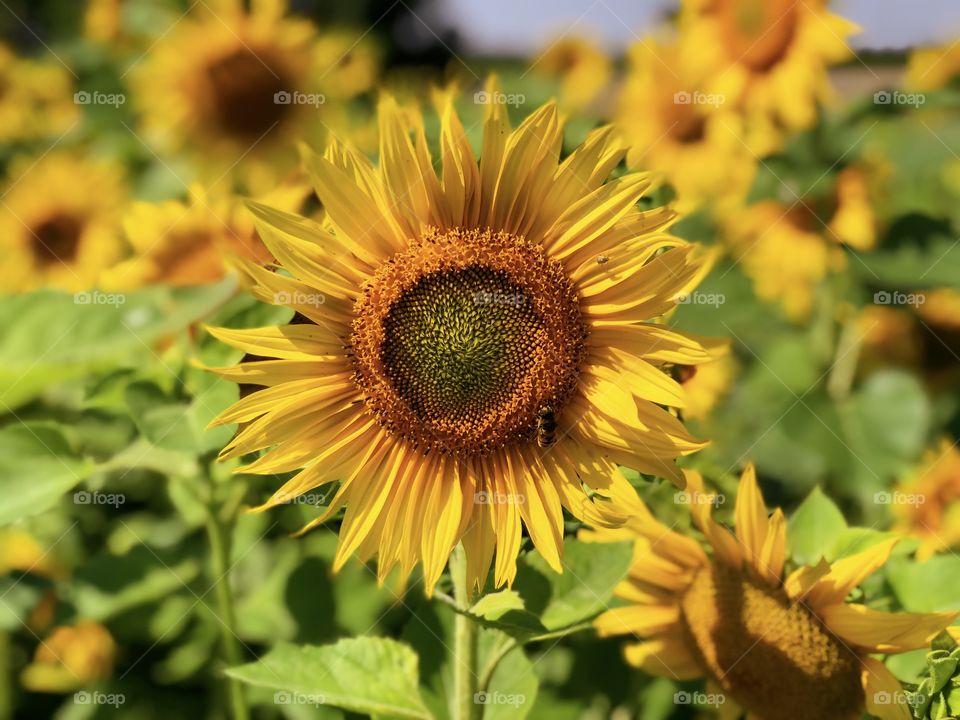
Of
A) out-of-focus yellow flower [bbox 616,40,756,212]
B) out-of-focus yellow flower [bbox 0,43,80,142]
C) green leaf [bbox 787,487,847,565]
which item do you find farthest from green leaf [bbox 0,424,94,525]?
out-of-focus yellow flower [bbox 0,43,80,142]

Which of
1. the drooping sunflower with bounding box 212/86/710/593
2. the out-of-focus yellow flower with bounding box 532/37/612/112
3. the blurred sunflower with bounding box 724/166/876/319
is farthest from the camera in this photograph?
the out-of-focus yellow flower with bounding box 532/37/612/112

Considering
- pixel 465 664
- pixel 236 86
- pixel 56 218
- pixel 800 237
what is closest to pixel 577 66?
pixel 236 86

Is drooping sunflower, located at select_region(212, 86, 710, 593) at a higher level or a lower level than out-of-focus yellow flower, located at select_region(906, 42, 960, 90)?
lower

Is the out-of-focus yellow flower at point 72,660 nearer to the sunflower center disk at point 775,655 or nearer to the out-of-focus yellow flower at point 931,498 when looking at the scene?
the sunflower center disk at point 775,655

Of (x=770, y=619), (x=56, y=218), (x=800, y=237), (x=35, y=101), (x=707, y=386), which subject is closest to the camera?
(x=770, y=619)

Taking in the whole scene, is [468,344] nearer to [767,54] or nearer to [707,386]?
[707,386]

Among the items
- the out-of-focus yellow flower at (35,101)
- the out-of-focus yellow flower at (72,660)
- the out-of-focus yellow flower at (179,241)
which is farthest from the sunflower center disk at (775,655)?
the out-of-focus yellow flower at (35,101)

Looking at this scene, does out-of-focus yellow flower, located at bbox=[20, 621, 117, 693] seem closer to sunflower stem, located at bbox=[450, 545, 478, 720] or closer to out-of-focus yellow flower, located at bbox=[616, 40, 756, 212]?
sunflower stem, located at bbox=[450, 545, 478, 720]

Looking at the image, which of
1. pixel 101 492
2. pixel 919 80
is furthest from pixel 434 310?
pixel 919 80
